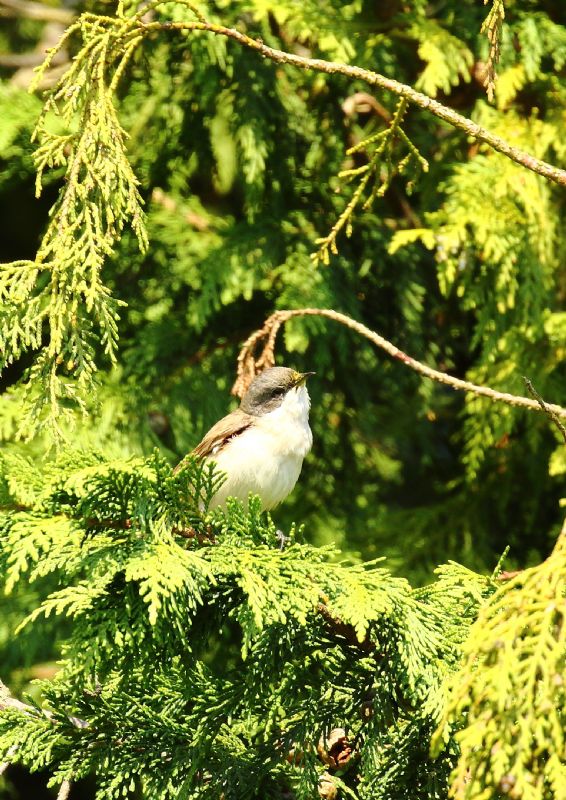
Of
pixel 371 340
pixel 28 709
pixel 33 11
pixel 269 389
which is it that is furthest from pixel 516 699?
pixel 33 11

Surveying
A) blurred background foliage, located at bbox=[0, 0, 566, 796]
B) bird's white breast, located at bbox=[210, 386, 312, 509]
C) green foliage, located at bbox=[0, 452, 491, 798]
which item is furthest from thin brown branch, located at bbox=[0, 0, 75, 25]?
green foliage, located at bbox=[0, 452, 491, 798]

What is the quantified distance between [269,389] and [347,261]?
0.87 meters

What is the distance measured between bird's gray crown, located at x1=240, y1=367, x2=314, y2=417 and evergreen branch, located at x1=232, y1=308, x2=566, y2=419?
6 cm

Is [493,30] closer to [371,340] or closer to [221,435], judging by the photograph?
[371,340]

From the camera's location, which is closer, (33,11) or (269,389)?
(269,389)

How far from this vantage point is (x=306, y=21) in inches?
157

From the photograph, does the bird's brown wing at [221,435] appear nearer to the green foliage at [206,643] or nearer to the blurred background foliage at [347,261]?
the blurred background foliage at [347,261]

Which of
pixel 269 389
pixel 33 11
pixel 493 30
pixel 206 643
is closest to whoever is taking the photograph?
pixel 206 643

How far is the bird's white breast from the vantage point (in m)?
3.80

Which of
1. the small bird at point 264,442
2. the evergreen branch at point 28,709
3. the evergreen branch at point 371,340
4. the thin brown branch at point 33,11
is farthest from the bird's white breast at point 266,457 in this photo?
the thin brown branch at point 33,11

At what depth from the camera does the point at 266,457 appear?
→ 3.81 m

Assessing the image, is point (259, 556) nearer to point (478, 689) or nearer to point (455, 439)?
point (478, 689)

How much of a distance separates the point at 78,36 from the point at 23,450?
1950mm

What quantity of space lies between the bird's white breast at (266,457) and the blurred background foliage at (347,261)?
403mm
